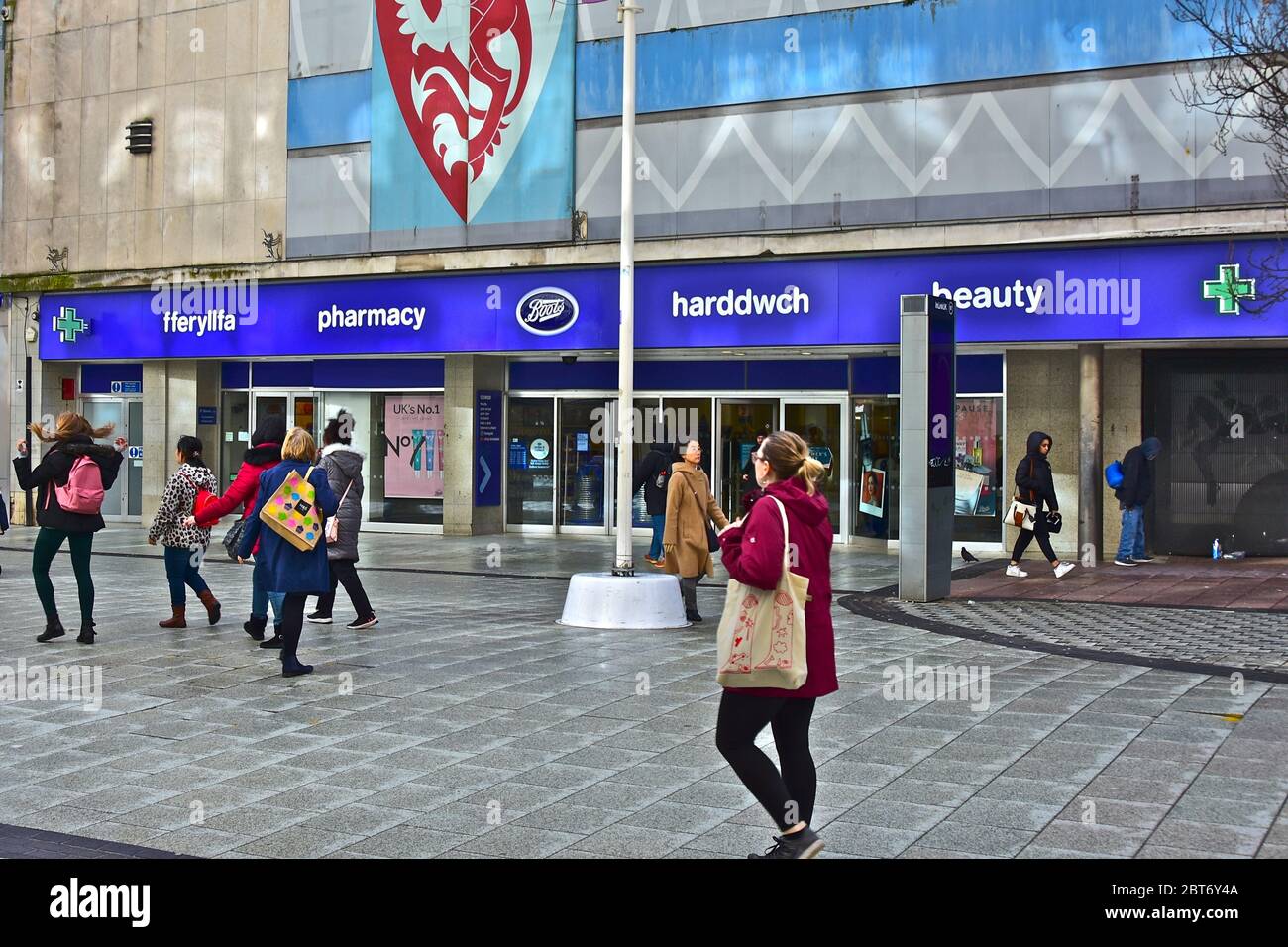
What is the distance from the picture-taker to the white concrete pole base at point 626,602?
42.4 ft

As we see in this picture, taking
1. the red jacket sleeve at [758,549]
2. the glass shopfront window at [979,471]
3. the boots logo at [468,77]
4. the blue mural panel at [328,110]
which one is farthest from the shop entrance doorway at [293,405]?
the red jacket sleeve at [758,549]

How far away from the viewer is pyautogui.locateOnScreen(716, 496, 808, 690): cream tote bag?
556 centimetres

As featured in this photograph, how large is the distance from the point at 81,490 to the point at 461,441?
12642 mm

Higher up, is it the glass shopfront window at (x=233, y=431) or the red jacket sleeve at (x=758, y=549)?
the glass shopfront window at (x=233, y=431)

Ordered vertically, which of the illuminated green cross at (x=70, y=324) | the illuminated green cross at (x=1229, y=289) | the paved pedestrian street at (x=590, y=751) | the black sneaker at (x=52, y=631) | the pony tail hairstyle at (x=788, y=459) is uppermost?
the illuminated green cross at (x=70, y=324)

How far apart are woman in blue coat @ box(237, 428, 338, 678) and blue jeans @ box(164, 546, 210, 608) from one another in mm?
1857

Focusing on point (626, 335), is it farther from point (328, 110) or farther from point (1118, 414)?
point (328, 110)

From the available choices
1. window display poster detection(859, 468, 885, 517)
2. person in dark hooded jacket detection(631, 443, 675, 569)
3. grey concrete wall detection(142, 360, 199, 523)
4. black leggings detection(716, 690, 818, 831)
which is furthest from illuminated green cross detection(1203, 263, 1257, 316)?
grey concrete wall detection(142, 360, 199, 523)

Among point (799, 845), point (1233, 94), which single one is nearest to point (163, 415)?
point (1233, 94)

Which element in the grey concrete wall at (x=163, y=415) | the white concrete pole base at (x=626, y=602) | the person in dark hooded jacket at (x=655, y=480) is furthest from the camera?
the grey concrete wall at (x=163, y=415)

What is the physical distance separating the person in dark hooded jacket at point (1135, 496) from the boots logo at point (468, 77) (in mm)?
10840

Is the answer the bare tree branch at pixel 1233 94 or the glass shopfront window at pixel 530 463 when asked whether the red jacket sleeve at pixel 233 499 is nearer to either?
the bare tree branch at pixel 1233 94
